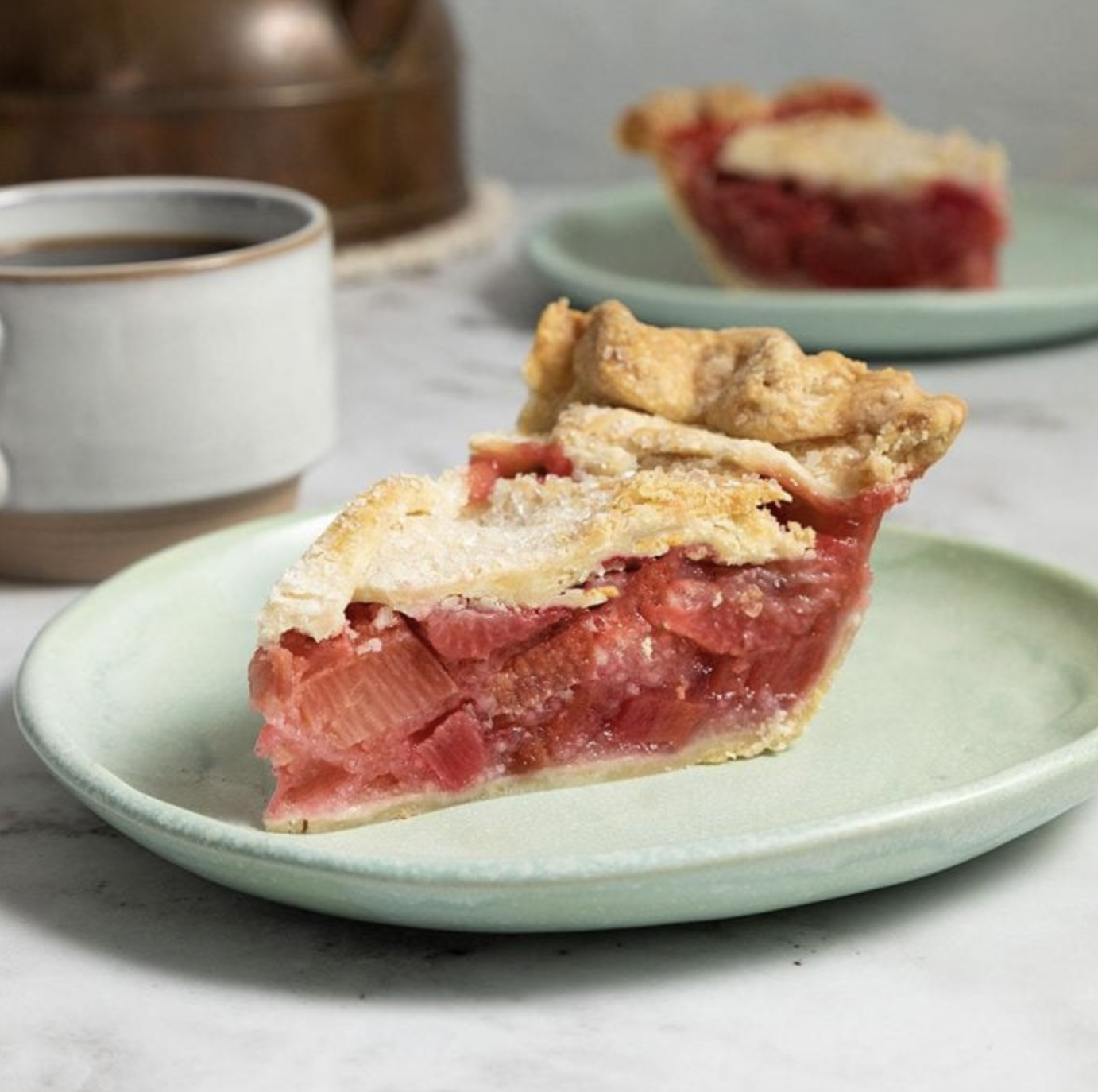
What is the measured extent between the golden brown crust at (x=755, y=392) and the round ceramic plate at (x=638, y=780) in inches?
6.9

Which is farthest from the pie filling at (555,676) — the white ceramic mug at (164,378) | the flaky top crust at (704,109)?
the flaky top crust at (704,109)

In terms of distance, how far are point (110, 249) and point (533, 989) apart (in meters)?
1.09

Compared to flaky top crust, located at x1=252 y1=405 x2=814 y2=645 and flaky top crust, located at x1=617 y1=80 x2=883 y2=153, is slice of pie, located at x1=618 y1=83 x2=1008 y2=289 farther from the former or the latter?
flaky top crust, located at x1=252 y1=405 x2=814 y2=645

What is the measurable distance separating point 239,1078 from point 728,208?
1.93m

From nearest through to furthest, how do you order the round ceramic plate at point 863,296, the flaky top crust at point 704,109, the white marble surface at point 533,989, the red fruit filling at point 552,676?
the white marble surface at point 533,989 → the red fruit filling at point 552,676 → the round ceramic plate at point 863,296 → the flaky top crust at point 704,109

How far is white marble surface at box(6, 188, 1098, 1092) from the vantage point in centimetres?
118

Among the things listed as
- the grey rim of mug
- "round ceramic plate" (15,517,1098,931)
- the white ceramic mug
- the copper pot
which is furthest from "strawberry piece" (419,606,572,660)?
the copper pot

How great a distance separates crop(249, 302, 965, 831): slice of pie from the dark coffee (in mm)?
575

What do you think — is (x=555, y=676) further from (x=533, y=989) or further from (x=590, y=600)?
(x=533, y=989)

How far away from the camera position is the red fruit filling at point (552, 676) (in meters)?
1.43

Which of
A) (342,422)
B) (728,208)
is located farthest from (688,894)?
(728,208)

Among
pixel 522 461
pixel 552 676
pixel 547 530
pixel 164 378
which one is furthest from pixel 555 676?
pixel 164 378

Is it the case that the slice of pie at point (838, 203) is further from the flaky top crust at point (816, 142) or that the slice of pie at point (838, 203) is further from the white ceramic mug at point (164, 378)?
the white ceramic mug at point (164, 378)

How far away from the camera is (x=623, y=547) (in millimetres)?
1482
